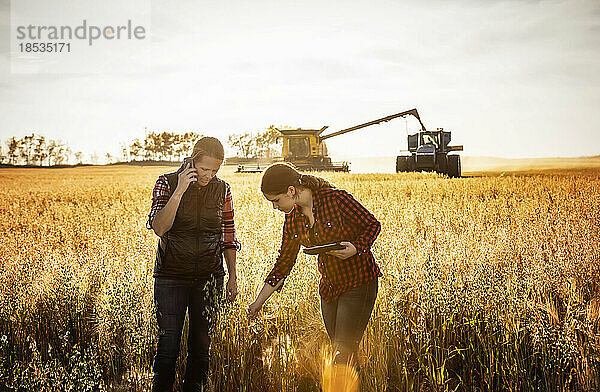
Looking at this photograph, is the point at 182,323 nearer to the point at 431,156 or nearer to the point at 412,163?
the point at 431,156

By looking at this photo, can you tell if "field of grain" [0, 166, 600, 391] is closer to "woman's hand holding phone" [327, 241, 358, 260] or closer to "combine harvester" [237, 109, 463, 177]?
"woman's hand holding phone" [327, 241, 358, 260]

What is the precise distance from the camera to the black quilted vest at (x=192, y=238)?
9.02 feet

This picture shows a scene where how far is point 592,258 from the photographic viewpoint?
4.75 metres

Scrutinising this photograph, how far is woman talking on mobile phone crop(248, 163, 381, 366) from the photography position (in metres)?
2.56

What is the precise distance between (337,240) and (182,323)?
41.6 inches

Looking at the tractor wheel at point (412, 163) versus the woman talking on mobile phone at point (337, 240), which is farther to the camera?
the tractor wheel at point (412, 163)

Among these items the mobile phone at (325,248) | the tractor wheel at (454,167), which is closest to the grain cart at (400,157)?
the tractor wheel at (454,167)

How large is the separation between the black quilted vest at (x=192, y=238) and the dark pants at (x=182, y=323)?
7 centimetres

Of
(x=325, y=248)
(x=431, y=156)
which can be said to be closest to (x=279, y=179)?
(x=325, y=248)

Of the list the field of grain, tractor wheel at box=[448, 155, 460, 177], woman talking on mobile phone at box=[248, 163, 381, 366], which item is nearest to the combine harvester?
tractor wheel at box=[448, 155, 460, 177]

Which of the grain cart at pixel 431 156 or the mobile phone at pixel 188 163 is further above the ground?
the grain cart at pixel 431 156

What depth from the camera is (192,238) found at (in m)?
2.79

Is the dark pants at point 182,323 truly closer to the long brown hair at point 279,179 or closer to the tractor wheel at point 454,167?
the long brown hair at point 279,179

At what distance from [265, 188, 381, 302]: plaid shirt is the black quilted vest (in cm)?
58
